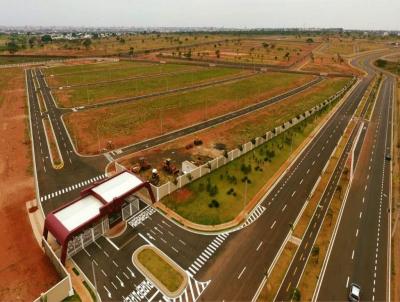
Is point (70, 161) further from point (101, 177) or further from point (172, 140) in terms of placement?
point (172, 140)

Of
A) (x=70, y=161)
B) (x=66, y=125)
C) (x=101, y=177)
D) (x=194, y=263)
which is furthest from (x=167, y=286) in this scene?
(x=66, y=125)

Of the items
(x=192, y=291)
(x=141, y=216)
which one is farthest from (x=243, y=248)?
(x=141, y=216)

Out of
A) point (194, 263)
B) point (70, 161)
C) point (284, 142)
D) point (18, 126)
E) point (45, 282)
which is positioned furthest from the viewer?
point (18, 126)

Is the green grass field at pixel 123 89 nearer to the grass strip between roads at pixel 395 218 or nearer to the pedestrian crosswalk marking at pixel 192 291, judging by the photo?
the pedestrian crosswalk marking at pixel 192 291

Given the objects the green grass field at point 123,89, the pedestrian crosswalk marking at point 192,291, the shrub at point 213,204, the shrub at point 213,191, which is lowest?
the pedestrian crosswalk marking at point 192,291

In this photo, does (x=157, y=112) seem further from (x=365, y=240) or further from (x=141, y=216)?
(x=365, y=240)

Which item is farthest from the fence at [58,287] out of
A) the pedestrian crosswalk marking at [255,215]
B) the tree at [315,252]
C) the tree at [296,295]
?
the tree at [315,252]
